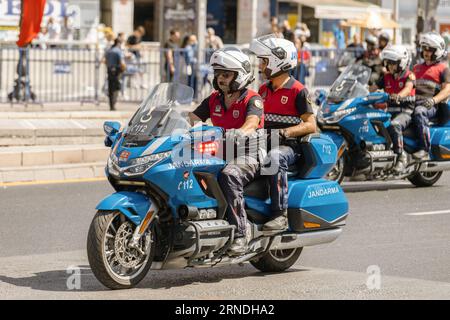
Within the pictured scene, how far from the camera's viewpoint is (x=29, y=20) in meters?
24.1

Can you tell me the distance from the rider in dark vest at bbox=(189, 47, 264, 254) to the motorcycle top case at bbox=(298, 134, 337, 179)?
0.59 metres

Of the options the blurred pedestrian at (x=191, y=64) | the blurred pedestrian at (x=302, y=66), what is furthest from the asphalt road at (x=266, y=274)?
the blurred pedestrian at (x=302, y=66)

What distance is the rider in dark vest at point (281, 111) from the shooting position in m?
9.37

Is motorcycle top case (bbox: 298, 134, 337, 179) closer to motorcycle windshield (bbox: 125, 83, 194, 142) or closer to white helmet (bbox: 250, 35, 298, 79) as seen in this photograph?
white helmet (bbox: 250, 35, 298, 79)

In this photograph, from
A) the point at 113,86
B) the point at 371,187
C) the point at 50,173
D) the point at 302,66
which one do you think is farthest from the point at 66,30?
the point at 371,187

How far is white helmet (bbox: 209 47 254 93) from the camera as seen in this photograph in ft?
30.0

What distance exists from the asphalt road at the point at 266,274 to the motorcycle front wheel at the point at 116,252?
11 centimetres

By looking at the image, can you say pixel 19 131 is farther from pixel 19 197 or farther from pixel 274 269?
pixel 274 269

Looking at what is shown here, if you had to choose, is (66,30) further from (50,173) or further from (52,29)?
(50,173)

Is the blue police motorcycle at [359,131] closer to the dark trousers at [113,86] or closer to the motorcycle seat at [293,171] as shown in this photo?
the motorcycle seat at [293,171]

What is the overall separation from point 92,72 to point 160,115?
16179 millimetres

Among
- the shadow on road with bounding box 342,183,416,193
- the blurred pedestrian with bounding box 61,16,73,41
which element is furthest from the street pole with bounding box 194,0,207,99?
the shadow on road with bounding box 342,183,416,193

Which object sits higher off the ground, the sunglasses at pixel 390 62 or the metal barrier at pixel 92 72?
the sunglasses at pixel 390 62

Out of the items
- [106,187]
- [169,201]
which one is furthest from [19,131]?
[169,201]
